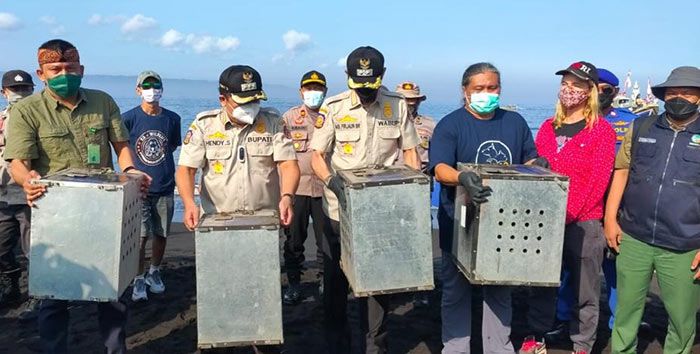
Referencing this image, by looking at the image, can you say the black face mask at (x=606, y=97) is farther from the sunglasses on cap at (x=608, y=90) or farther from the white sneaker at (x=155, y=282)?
the white sneaker at (x=155, y=282)

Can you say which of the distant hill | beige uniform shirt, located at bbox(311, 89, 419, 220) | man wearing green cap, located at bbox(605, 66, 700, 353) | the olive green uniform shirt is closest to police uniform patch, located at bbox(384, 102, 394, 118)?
beige uniform shirt, located at bbox(311, 89, 419, 220)

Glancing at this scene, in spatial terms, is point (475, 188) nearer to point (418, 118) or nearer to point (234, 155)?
point (234, 155)

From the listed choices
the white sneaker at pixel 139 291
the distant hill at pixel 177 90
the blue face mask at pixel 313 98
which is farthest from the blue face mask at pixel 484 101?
the distant hill at pixel 177 90

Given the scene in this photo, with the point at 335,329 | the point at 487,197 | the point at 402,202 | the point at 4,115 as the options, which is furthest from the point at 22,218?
the point at 487,197

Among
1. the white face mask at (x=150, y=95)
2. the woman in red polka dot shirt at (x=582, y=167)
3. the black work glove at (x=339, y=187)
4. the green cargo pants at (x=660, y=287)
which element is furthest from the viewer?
the white face mask at (x=150, y=95)

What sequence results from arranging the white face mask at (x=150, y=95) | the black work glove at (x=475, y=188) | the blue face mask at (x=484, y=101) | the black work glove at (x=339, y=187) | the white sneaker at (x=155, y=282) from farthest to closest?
the white sneaker at (x=155, y=282)
the white face mask at (x=150, y=95)
the blue face mask at (x=484, y=101)
the black work glove at (x=339, y=187)
the black work glove at (x=475, y=188)

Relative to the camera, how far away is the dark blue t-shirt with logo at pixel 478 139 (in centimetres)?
324

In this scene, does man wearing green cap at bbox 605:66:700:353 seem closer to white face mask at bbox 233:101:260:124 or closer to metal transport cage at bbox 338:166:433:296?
metal transport cage at bbox 338:166:433:296

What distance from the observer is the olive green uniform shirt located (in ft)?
10.7

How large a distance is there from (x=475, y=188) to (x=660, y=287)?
1640 millimetres

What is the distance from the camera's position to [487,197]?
270 cm

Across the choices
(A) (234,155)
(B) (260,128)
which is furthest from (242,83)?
(A) (234,155)

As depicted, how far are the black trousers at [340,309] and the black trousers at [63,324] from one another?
1.28 meters

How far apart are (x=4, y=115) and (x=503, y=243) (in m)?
4.63
